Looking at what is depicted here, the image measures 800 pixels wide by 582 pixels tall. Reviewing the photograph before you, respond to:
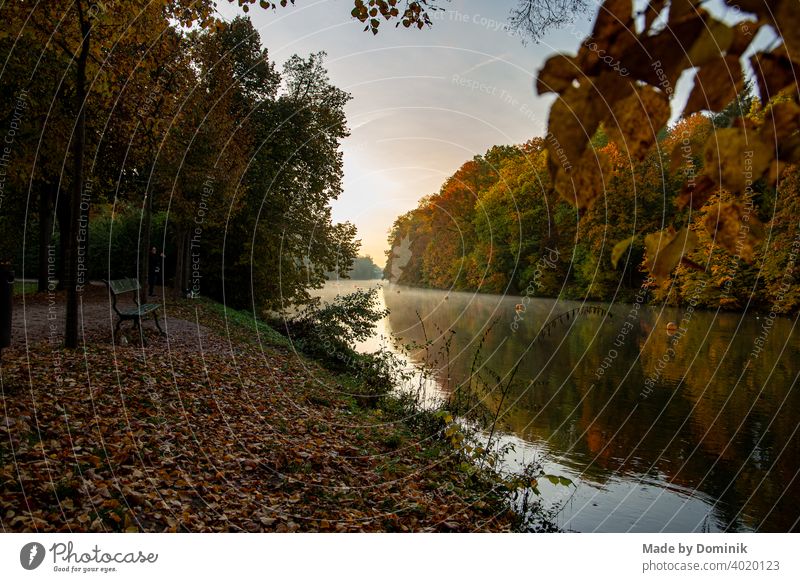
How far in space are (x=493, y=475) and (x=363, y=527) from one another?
2.43m

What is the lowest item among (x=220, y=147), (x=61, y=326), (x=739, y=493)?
(x=739, y=493)

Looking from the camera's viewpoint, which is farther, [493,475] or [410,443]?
[410,443]

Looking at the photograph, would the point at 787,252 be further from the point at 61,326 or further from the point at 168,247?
the point at 168,247

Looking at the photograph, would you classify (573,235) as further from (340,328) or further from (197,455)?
(197,455)

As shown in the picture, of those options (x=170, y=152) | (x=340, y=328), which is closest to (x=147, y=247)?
(x=170, y=152)

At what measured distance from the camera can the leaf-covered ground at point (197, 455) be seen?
3.96 metres

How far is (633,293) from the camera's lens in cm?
2839

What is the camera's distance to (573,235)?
1114 inches

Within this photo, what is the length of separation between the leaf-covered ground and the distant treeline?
564 cm

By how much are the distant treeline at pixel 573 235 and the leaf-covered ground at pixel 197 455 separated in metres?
5.64

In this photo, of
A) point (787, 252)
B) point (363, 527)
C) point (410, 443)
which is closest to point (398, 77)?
point (410, 443)

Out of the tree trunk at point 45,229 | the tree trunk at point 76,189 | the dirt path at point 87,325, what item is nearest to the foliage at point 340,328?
the dirt path at point 87,325

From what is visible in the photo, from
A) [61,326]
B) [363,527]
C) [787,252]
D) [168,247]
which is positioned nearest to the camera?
[363,527]

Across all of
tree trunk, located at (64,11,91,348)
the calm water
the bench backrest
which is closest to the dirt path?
the bench backrest
